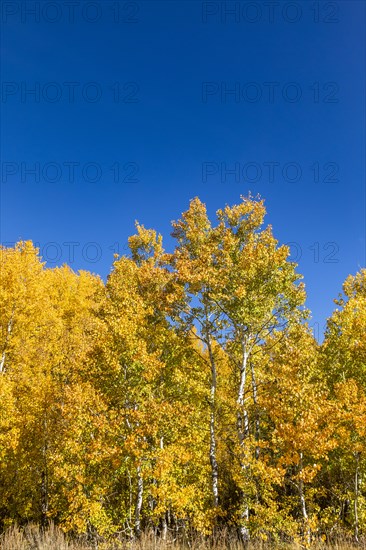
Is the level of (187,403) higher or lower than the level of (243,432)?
higher

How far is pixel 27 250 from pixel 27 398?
12.3m

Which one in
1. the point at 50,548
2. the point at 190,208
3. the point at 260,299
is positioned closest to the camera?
the point at 50,548

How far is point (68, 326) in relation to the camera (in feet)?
130

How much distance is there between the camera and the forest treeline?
15688 mm

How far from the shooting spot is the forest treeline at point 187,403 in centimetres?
1569

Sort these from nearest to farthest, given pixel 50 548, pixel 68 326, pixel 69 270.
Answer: pixel 50 548 < pixel 68 326 < pixel 69 270

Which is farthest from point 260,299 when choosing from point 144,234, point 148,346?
point 144,234

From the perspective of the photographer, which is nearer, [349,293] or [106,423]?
[106,423]

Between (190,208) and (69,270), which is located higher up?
(69,270)

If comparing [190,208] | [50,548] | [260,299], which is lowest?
[50,548]

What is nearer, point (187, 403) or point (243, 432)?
point (243, 432)

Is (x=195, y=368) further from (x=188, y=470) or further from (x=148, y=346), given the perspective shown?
(x=188, y=470)

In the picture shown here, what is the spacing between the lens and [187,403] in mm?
20797

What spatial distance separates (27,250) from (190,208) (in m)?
14.6
